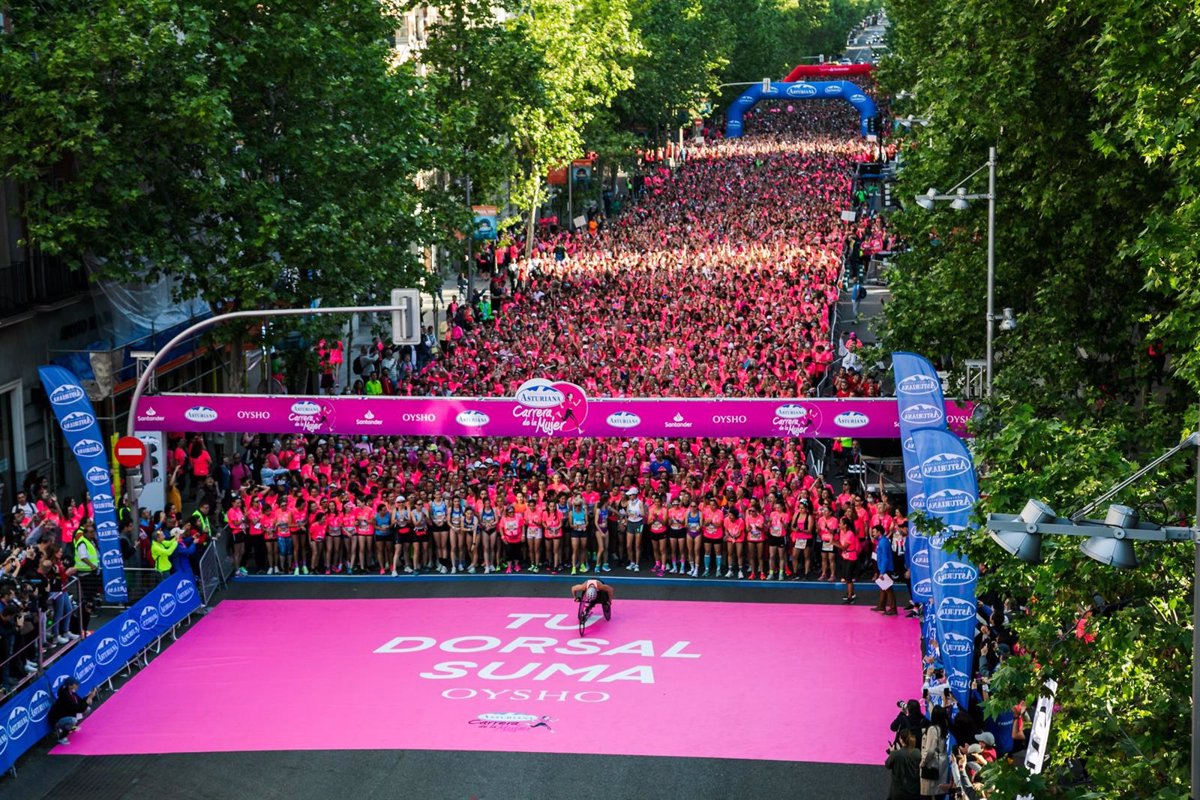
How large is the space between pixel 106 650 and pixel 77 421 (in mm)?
5421

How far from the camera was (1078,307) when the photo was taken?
27.7 m

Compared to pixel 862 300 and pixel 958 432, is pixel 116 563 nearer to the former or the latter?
pixel 958 432

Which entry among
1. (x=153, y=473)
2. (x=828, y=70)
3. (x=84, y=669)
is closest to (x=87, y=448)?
(x=153, y=473)

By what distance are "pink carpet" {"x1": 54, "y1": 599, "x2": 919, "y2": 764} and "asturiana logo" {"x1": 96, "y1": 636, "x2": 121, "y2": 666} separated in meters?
0.49

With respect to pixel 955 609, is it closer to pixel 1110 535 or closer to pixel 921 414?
pixel 921 414

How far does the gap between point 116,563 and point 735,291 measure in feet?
82.1

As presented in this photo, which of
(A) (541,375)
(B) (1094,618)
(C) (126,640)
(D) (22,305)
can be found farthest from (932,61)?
(B) (1094,618)

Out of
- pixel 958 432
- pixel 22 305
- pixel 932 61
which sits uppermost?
pixel 932 61

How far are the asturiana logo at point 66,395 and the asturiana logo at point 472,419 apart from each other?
643 centimetres

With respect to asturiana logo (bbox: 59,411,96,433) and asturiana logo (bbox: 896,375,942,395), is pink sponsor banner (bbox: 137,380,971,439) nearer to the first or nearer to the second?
asturiana logo (bbox: 59,411,96,433)

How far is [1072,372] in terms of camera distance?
26578mm

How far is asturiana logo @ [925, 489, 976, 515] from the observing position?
2217 centimetres

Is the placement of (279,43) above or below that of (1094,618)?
above

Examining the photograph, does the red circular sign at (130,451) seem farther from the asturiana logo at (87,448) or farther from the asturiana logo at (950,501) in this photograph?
the asturiana logo at (950,501)
